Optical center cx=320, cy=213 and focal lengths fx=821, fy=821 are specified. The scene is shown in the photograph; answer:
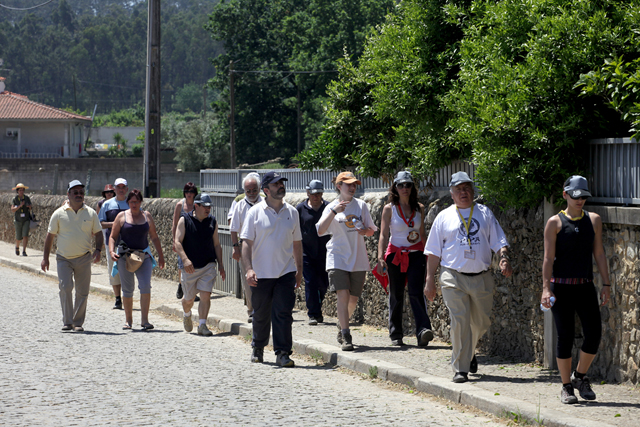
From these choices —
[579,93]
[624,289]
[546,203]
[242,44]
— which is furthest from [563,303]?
[242,44]

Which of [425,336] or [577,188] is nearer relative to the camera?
[577,188]

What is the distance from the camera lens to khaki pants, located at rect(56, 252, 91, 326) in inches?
435

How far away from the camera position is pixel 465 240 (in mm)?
7531

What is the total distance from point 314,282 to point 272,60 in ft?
165

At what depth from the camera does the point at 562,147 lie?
7543mm

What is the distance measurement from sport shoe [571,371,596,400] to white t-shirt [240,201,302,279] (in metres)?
3.37

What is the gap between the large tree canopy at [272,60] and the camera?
54531 millimetres

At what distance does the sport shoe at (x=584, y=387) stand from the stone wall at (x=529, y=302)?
607 millimetres

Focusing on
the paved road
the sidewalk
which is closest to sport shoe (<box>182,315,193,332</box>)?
the paved road

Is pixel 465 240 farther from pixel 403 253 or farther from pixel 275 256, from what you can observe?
pixel 275 256

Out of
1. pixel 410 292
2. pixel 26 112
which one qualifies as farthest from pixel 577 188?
pixel 26 112

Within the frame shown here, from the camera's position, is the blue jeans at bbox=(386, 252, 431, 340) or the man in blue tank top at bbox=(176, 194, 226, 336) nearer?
the blue jeans at bbox=(386, 252, 431, 340)

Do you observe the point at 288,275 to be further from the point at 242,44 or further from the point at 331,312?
the point at 242,44

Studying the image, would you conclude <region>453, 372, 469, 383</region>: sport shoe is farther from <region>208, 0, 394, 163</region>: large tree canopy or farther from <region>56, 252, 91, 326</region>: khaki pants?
<region>208, 0, 394, 163</region>: large tree canopy
